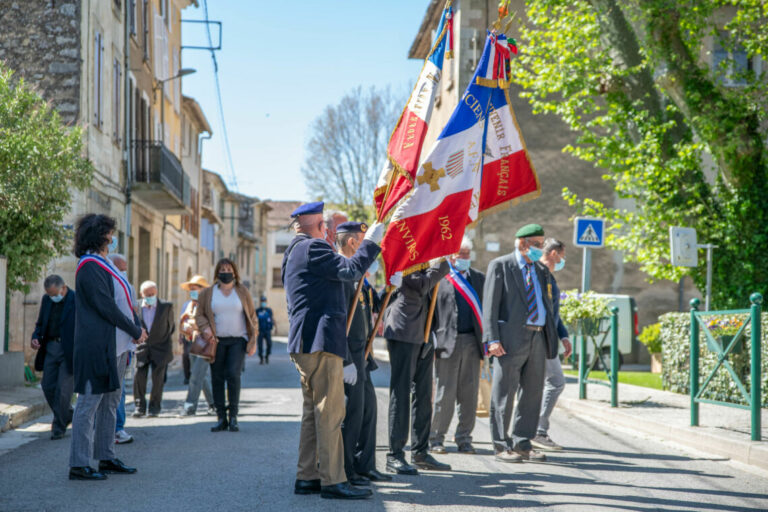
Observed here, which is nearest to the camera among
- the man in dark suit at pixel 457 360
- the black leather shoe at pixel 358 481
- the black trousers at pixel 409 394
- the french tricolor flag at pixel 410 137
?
the black leather shoe at pixel 358 481

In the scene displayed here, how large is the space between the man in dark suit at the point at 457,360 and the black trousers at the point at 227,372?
2404 millimetres

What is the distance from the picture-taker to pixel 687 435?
943 centimetres

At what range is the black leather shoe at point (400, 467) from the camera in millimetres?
7105

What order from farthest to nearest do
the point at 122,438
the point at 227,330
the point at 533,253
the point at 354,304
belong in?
the point at 227,330 → the point at 122,438 → the point at 533,253 → the point at 354,304

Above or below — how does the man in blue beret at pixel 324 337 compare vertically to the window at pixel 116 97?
below

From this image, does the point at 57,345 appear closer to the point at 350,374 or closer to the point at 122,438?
the point at 122,438

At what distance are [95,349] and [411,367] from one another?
2.41 m

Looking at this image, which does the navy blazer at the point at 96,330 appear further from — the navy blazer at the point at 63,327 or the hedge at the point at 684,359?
the hedge at the point at 684,359

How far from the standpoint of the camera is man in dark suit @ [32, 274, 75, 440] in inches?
378

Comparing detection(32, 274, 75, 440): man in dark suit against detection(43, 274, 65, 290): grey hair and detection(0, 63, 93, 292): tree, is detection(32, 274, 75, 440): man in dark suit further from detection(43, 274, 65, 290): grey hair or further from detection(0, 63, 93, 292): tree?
detection(0, 63, 93, 292): tree

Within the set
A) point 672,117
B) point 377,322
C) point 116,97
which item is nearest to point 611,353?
point 672,117

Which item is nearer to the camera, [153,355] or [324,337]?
[324,337]

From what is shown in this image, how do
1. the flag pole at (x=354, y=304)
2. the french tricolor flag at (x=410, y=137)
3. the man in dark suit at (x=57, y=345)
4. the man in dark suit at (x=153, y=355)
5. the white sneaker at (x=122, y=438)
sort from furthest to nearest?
1. the man in dark suit at (x=153, y=355)
2. the man in dark suit at (x=57, y=345)
3. the white sneaker at (x=122, y=438)
4. the french tricolor flag at (x=410, y=137)
5. the flag pole at (x=354, y=304)

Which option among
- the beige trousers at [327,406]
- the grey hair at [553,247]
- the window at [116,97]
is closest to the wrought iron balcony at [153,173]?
the window at [116,97]
